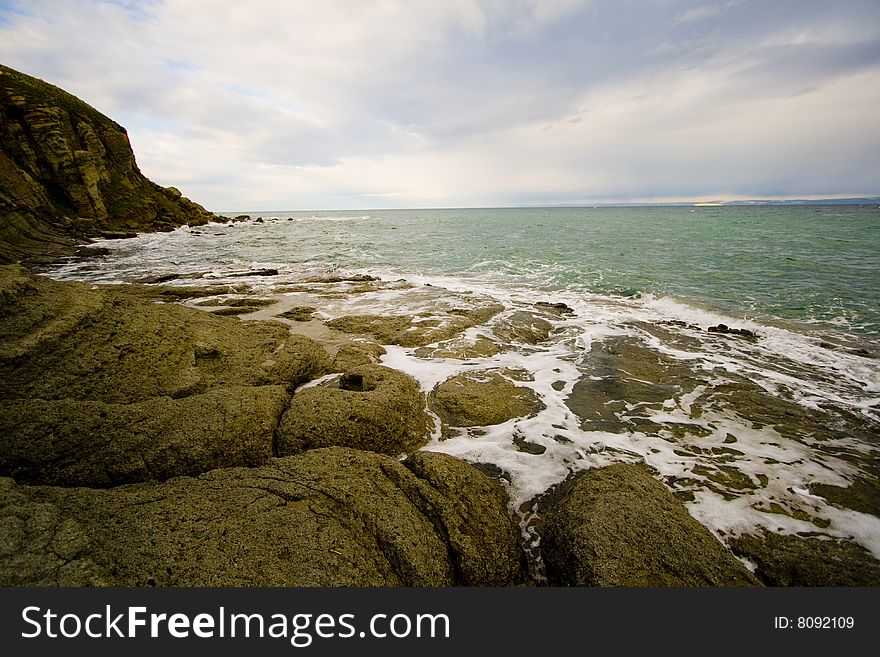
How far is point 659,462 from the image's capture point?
4910mm

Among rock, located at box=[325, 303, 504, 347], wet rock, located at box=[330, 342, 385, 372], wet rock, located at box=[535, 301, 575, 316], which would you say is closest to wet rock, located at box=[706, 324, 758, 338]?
wet rock, located at box=[535, 301, 575, 316]

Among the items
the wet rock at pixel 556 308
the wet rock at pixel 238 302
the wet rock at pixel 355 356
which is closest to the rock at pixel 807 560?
the wet rock at pixel 355 356

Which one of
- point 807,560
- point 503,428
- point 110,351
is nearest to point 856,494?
point 807,560

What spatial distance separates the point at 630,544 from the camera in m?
2.99

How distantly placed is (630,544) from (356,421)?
3.15 meters

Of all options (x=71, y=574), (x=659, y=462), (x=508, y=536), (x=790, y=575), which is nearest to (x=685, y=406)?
(x=659, y=462)

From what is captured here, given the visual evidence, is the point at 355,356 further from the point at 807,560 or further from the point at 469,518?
the point at 807,560

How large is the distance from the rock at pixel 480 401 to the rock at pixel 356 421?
1.87 ft

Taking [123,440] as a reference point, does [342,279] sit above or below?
above

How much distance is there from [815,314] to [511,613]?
15658 millimetres

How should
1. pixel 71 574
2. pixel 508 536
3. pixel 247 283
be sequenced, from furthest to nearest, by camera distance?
1. pixel 247 283
2. pixel 508 536
3. pixel 71 574

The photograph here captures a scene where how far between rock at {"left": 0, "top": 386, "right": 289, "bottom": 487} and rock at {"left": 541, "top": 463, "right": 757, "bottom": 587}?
3.32 metres

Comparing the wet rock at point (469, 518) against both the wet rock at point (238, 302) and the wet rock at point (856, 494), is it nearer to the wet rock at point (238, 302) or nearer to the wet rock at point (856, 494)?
the wet rock at point (856, 494)

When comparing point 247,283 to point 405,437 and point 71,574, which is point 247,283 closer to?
point 405,437
